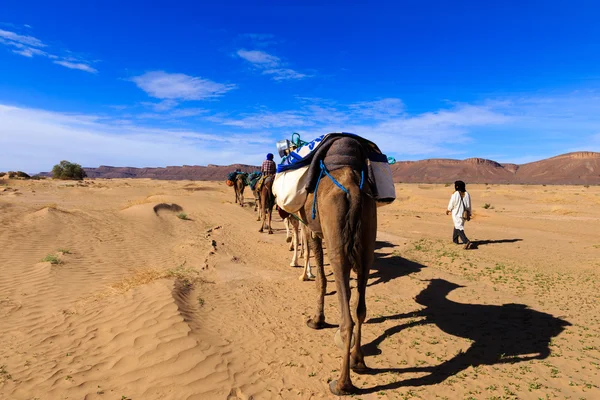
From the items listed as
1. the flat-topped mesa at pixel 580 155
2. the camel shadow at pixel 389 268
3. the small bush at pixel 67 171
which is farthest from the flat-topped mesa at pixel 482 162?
the camel shadow at pixel 389 268

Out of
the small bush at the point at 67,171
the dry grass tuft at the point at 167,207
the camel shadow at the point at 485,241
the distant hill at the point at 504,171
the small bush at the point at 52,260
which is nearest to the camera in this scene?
the small bush at the point at 52,260

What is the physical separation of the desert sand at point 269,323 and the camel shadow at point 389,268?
0.30ft

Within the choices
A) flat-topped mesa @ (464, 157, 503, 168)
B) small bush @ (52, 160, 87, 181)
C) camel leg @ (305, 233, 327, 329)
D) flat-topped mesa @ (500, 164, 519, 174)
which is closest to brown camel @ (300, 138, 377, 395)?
camel leg @ (305, 233, 327, 329)

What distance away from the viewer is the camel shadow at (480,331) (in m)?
4.43

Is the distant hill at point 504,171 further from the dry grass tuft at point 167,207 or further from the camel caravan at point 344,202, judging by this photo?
the camel caravan at point 344,202

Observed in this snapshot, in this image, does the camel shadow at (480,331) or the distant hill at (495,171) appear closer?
the camel shadow at (480,331)

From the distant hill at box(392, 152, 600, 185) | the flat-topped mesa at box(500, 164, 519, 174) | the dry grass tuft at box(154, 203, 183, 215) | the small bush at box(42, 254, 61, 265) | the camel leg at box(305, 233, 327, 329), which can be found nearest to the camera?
the camel leg at box(305, 233, 327, 329)

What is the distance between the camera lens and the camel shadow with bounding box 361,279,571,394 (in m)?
4.43

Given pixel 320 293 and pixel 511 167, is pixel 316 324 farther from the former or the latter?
pixel 511 167

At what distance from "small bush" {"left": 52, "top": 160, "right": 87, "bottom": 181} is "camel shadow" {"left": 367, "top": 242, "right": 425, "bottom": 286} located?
2470 inches

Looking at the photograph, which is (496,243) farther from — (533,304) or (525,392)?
(525,392)

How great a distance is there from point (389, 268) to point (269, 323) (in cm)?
456

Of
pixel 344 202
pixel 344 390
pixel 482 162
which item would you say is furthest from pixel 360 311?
pixel 482 162

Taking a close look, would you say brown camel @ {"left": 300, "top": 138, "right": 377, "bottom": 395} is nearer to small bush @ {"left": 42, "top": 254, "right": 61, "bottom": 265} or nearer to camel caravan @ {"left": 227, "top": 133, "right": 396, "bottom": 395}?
camel caravan @ {"left": 227, "top": 133, "right": 396, "bottom": 395}
